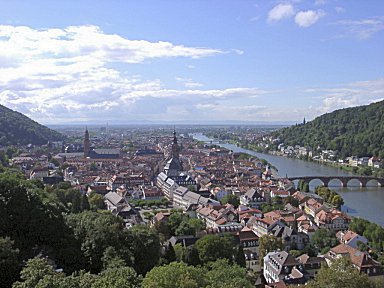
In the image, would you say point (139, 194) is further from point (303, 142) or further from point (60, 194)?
point (303, 142)

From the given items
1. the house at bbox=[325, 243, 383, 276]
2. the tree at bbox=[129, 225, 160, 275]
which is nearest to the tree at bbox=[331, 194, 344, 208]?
the house at bbox=[325, 243, 383, 276]

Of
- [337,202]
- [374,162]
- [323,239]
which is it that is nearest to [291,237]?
[323,239]

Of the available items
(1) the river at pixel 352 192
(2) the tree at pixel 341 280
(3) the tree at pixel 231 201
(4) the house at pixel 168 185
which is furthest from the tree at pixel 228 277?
(4) the house at pixel 168 185

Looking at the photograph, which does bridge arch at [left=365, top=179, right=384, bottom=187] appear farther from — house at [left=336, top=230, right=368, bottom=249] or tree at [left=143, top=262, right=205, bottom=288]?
tree at [left=143, top=262, right=205, bottom=288]

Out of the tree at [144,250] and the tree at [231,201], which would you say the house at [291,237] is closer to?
the tree at [144,250]

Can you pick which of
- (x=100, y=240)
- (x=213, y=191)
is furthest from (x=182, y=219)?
(x=213, y=191)

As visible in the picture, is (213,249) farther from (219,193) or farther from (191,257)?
(219,193)
